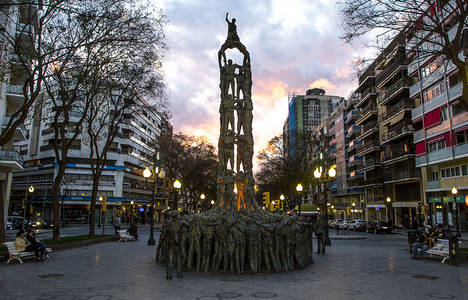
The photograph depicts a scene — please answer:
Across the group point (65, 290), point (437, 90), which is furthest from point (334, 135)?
point (65, 290)

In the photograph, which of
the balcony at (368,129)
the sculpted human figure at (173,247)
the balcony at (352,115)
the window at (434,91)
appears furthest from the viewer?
the balcony at (352,115)

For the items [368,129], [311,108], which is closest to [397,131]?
[368,129]

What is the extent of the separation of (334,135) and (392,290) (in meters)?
69.9

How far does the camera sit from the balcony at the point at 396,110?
133 ft

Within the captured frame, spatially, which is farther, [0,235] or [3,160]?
[3,160]

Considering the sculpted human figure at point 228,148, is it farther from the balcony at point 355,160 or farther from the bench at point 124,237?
the balcony at point 355,160

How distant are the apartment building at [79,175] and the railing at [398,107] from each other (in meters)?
32.6

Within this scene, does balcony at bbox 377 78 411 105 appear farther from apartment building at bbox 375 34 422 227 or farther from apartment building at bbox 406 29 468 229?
apartment building at bbox 406 29 468 229

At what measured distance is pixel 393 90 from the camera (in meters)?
43.4

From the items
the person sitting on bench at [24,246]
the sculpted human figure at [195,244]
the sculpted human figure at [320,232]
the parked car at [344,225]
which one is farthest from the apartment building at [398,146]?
the person sitting on bench at [24,246]

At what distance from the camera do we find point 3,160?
2592cm

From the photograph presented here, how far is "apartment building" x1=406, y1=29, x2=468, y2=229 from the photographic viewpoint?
101 feet

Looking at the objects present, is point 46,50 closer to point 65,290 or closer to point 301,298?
point 65,290

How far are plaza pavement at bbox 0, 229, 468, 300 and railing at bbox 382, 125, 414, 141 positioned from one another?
31068 millimetres
